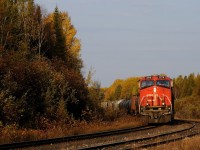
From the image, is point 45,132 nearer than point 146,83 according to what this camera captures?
Yes

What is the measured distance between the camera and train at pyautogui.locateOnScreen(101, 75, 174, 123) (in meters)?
25.5

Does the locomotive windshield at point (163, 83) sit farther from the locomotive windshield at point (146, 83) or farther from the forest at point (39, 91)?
the forest at point (39, 91)

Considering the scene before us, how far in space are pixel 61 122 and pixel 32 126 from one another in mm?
1873

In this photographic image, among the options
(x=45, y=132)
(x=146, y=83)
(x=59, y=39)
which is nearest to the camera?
(x=45, y=132)

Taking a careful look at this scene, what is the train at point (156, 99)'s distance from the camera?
83.7 feet

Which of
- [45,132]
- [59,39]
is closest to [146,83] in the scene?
[45,132]

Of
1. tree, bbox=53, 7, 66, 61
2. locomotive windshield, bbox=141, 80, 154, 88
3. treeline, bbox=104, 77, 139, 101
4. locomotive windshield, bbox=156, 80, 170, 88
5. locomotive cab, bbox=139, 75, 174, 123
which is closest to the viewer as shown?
locomotive cab, bbox=139, 75, 174, 123

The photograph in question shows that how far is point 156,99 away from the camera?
26.2 metres

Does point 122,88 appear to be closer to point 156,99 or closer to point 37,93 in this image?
point 156,99

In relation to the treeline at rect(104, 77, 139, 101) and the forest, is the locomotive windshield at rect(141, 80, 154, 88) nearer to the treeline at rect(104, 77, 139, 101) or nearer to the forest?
the forest

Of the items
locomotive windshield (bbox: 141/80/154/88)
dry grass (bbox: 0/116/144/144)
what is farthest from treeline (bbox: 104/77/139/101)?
dry grass (bbox: 0/116/144/144)

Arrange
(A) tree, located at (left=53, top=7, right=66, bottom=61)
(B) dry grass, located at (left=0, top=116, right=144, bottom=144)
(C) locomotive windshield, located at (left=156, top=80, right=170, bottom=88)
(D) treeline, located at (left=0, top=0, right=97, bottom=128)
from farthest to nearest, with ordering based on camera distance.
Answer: (A) tree, located at (left=53, top=7, right=66, bottom=61)
(C) locomotive windshield, located at (left=156, top=80, right=170, bottom=88)
(D) treeline, located at (left=0, top=0, right=97, bottom=128)
(B) dry grass, located at (left=0, top=116, right=144, bottom=144)

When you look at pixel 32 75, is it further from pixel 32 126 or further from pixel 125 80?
pixel 125 80

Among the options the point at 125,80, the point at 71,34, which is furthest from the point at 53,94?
the point at 125,80
